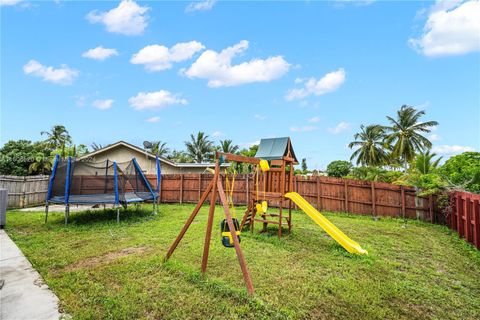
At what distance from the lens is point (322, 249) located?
17.5 ft

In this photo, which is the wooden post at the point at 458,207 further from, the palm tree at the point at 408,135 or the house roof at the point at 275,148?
the palm tree at the point at 408,135

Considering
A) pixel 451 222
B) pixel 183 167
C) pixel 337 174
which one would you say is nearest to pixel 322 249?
pixel 451 222

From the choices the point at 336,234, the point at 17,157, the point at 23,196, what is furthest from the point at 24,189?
the point at 17,157

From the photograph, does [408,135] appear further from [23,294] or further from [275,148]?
[23,294]

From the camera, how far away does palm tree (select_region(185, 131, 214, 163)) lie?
32031mm

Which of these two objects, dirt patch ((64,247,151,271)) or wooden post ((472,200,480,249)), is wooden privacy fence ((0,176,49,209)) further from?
wooden post ((472,200,480,249))

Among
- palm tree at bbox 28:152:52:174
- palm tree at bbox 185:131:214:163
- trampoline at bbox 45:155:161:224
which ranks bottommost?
trampoline at bbox 45:155:161:224

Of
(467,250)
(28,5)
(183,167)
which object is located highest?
(28,5)

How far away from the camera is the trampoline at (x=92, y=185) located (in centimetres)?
791

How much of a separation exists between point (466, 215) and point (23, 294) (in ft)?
30.0

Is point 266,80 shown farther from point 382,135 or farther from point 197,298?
point 382,135

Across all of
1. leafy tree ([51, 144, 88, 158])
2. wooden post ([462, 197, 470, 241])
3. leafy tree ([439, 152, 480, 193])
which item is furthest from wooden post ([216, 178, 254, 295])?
leafy tree ([51, 144, 88, 158])

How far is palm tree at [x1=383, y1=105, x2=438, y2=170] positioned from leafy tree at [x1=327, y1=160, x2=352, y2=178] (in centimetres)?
1003

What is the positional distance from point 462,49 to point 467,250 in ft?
21.6
